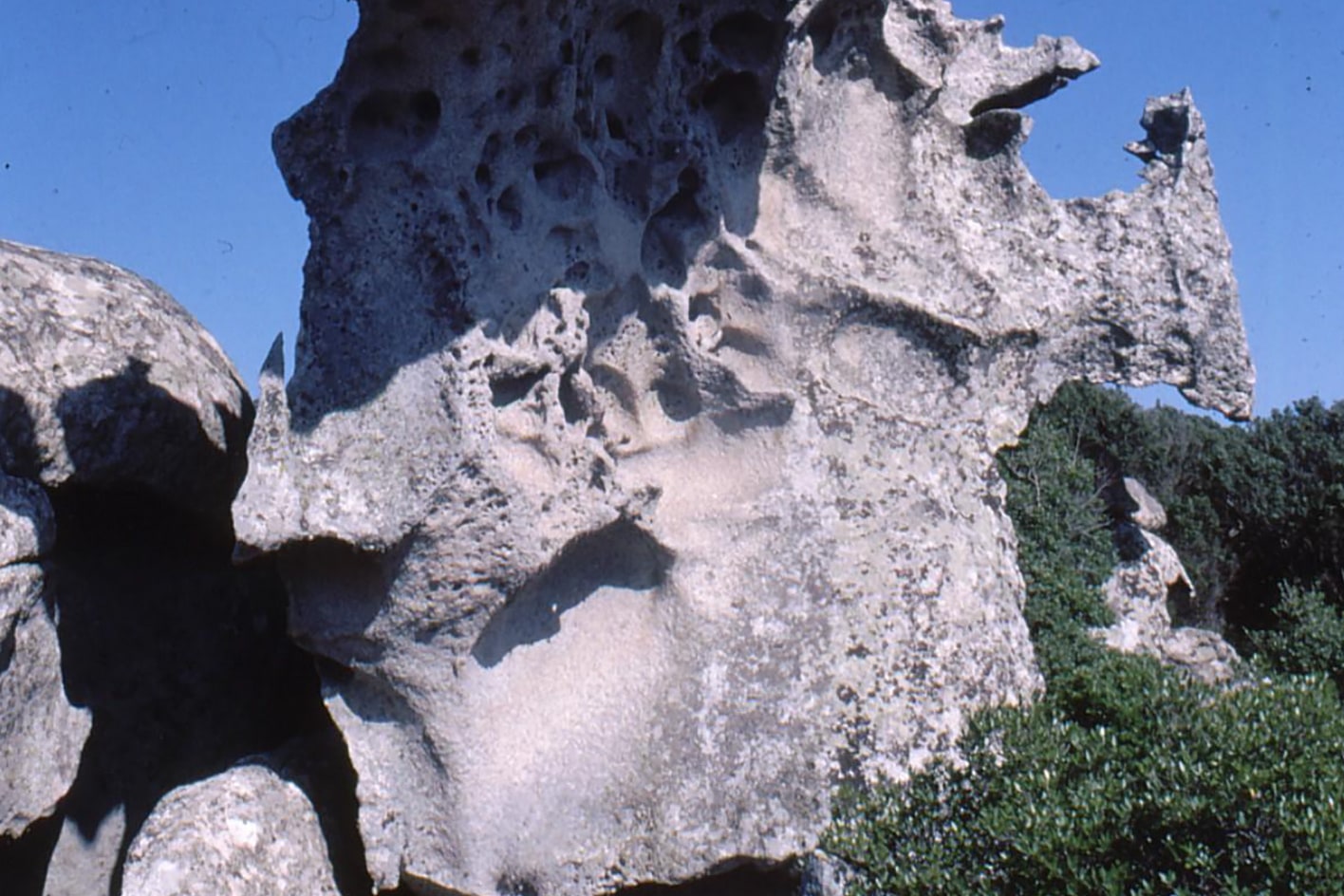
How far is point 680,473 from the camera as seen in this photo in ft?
19.9

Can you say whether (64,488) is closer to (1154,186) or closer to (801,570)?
(801,570)

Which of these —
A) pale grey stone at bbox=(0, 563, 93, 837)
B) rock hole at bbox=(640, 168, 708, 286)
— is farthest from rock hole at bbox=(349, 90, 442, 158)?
pale grey stone at bbox=(0, 563, 93, 837)

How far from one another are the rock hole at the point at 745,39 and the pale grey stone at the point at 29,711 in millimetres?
3416

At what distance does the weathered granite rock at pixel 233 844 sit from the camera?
5195 millimetres

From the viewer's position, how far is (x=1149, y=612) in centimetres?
942

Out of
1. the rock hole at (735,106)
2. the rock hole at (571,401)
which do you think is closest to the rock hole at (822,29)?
the rock hole at (735,106)

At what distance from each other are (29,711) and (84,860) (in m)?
1.08

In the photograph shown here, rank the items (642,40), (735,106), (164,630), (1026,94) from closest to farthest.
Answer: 1. (642,40)
2. (735,106)
3. (164,630)
4. (1026,94)

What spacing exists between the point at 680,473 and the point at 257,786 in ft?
6.99

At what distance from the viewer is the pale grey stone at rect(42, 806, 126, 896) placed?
233 inches

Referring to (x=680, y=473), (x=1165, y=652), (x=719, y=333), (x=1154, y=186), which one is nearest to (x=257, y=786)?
(x=680, y=473)

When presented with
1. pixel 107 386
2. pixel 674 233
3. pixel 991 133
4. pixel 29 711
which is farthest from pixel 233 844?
pixel 991 133

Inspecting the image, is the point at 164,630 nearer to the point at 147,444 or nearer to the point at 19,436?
the point at 147,444

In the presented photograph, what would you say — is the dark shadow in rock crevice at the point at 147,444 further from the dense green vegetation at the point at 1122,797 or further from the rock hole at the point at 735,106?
the dense green vegetation at the point at 1122,797
